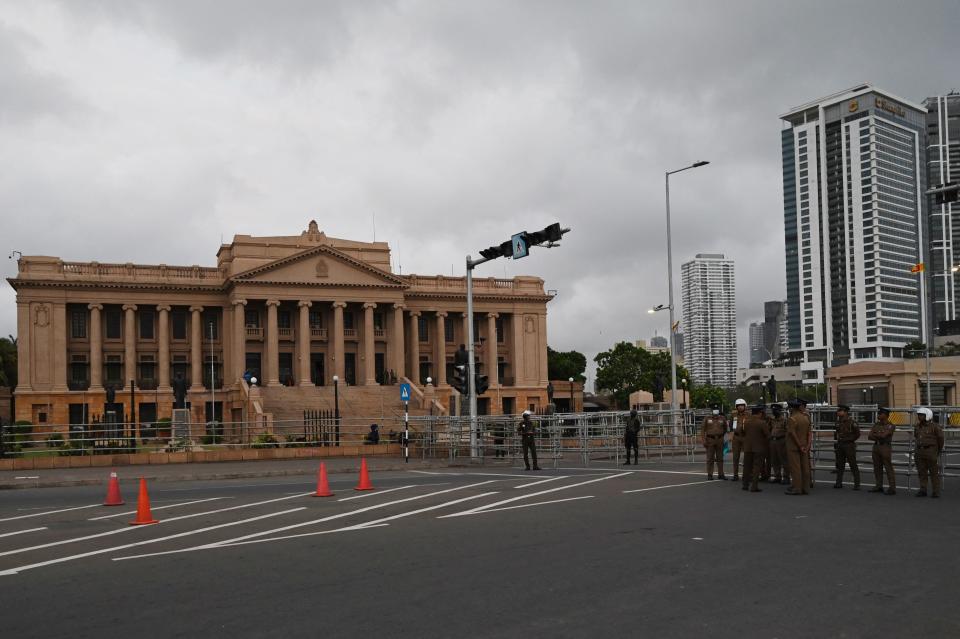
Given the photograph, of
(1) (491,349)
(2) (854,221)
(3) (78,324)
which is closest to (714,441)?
(1) (491,349)

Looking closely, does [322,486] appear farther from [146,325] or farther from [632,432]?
[146,325]

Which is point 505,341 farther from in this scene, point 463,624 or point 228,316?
point 463,624

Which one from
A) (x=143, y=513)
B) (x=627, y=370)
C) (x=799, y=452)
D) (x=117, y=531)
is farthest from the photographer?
(x=627, y=370)

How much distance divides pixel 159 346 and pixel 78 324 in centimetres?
587

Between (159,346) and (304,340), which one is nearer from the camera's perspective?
(304,340)

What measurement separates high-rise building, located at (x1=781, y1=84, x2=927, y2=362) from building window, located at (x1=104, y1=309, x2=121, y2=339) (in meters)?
139

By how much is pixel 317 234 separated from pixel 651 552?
5897 cm

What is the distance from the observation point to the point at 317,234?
66.7 meters

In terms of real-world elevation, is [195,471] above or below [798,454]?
below

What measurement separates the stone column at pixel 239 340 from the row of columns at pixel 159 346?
178 inches

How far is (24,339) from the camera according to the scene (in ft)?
205

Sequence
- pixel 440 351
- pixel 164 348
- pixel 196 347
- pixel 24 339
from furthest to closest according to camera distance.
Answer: pixel 440 351, pixel 196 347, pixel 164 348, pixel 24 339

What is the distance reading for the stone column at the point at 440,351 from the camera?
74.4 meters

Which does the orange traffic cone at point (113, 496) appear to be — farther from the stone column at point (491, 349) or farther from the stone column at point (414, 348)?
the stone column at point (491, 349)
